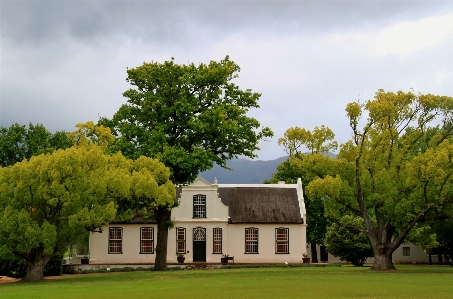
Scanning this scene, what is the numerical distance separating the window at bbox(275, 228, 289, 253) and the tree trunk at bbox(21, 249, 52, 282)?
22.6 m

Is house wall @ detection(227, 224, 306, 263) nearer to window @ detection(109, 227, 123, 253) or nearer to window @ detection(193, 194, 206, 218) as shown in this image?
window @ detection(193, 194, 206, 218)

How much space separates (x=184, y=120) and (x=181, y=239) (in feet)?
47.1

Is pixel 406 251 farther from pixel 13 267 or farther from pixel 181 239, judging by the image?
pixel 13 267

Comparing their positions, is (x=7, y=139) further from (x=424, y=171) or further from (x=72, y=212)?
(x=424, y=171)

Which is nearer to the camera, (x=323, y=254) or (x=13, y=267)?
(x=13, y=267)

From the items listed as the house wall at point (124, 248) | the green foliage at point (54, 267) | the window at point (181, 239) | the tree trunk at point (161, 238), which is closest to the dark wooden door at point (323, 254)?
the window at point (181, 239)

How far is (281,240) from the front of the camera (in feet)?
174

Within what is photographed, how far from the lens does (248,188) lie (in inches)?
2190

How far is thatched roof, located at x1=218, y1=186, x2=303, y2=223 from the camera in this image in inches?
2095

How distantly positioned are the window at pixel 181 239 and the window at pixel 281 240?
24.0 ft

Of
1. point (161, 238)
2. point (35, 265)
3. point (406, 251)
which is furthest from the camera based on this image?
point (406, 251)

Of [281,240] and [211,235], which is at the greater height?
[211,235]

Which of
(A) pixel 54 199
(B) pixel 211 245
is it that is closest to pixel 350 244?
(B) pixel 211 245

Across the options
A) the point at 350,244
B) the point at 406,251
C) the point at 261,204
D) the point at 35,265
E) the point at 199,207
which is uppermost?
the point at 261,204
